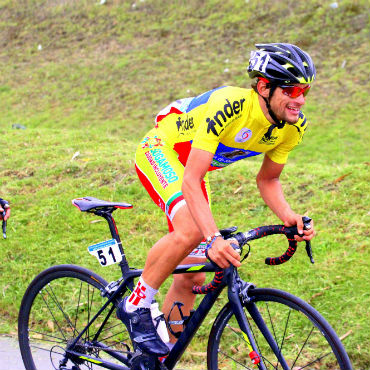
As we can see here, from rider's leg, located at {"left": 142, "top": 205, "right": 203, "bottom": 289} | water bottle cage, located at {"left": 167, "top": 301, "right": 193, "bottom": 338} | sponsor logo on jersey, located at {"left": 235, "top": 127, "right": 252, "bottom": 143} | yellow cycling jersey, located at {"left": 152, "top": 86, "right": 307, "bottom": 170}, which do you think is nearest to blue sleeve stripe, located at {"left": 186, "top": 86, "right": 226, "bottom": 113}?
yellow cycling jersey, located at {"left": 152, "top": 86, "right": 307, "bottom": 170}

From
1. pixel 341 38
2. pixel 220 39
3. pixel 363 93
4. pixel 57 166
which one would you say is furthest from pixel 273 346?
pixel 220 39

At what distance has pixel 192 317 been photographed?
3.16m

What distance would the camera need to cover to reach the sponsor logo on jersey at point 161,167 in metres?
3.39

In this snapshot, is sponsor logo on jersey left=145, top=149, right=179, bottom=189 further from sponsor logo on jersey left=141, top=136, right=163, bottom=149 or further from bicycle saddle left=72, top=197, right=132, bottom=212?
bicycle saddle left=72, top=197, right=132, bottom=212

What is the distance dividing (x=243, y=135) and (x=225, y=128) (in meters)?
0.19

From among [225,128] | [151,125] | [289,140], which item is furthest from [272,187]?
[151,125]

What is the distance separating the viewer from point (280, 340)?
4.09 m

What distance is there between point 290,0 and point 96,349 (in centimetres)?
1550

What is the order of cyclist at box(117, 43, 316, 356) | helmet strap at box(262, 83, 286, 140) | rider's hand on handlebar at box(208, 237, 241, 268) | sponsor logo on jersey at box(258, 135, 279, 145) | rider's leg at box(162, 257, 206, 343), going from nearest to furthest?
1. rider's hand on handlebar at box(208, 237, 241, 268)
2. cyclist at box(117, 43, 316, 356)
3. helmet strap at box(262, 83, 286, 140)
4. sponsor logo on jersey at box(258, 135, 279, 145)
5. rider's leg at box(162, 257, 206, 343)

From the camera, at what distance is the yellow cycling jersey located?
3.13 meters

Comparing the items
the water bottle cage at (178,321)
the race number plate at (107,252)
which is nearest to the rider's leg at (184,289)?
the water bottle cage at (178,321)

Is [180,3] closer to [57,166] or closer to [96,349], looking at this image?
[57,166]

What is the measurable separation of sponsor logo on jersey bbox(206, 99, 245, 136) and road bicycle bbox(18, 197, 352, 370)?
58 cm

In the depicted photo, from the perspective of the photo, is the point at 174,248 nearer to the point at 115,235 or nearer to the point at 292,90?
the point at 115,235
